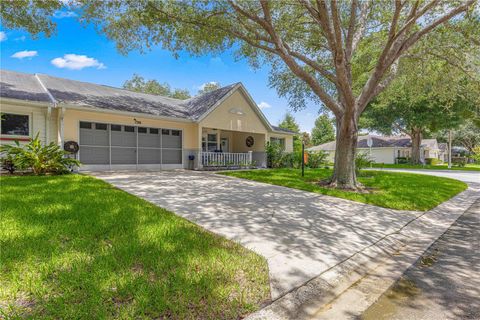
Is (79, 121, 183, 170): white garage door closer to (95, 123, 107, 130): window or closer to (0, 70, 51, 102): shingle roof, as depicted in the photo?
(95, 123, 107, 130): window

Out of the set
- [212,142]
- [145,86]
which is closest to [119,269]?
[212,142]

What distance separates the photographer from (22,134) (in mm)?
10750

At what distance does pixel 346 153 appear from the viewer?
9359 millimetres

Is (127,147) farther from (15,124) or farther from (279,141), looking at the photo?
(279,141)

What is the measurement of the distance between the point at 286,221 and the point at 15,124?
11865 millimetres

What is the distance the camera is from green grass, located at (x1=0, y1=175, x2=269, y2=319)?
2.10 metres

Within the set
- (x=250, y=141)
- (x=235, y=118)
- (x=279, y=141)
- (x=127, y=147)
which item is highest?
(x=235, y=118)

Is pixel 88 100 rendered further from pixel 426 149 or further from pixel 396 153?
pixel 426 149

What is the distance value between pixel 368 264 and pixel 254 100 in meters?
14.5

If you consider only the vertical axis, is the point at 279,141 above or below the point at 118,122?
below

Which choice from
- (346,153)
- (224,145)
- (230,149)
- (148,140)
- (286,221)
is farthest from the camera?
(230,149)

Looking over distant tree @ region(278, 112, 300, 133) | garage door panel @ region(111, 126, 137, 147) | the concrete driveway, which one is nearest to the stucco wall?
A: garage door panel @ region(111, 126, 137, 147)

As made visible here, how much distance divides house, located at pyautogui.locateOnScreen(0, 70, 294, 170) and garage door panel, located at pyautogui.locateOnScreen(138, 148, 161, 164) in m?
0.01

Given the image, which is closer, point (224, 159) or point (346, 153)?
point (346, 153)
